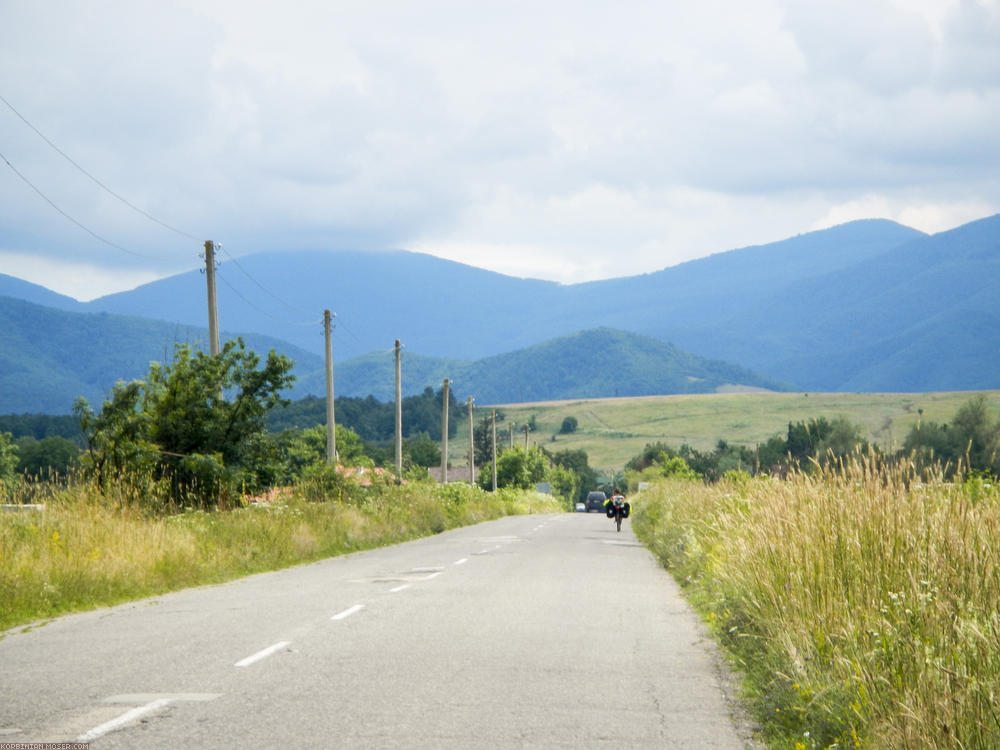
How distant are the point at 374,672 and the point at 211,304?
1997 cm

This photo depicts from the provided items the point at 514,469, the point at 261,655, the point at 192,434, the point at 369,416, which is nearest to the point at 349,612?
the point at 261,655

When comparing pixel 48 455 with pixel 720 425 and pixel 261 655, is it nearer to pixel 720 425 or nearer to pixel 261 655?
pixel 261 655

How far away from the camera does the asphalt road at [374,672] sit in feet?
21.9

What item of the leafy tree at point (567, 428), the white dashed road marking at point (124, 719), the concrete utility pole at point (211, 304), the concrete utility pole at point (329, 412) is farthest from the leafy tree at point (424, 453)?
the white dashed road marking at point (124, 719)

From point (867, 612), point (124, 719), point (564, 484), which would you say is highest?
point (867, 612)

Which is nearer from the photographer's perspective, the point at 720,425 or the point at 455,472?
the point at 455,472

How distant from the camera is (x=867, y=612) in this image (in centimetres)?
Result: 766

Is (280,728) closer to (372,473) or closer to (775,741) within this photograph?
(775,741)

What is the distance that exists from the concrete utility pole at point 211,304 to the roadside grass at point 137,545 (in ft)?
13.6

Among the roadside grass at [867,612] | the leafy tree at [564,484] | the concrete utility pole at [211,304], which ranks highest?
the concrete utility pole at [211,304]

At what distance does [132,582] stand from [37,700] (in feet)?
27.6

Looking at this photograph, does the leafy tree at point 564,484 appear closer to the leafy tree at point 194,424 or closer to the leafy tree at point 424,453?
the leafy tree at point 424,453

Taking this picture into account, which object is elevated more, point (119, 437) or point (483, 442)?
point (119, 437)

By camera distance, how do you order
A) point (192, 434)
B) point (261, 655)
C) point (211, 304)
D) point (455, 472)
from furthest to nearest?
point (455, 472)
point (211, 304)
point (192, 434)
point (261, 655)
